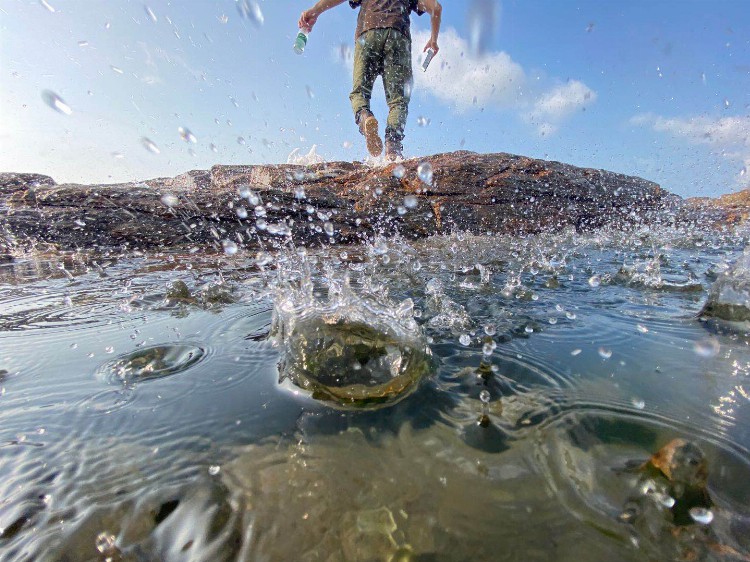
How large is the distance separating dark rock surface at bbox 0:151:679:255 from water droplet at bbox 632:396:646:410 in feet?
19.0

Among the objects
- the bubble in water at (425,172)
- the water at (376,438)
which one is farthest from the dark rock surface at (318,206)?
the water at (376,438)

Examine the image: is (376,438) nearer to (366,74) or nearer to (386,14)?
(366,74)

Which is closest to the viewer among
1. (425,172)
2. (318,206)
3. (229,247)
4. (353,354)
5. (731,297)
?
(353,354)

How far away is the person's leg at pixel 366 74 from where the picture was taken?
23.4 ft

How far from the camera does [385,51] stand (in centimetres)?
726

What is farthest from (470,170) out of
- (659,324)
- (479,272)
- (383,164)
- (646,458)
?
(646,458)

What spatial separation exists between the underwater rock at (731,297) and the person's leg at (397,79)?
641cm

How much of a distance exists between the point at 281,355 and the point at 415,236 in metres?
5.67

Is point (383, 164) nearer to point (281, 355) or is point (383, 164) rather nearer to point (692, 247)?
point (692, 247)

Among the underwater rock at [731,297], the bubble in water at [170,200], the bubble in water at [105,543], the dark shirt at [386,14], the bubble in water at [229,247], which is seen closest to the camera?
the bubble in water at [105,543]

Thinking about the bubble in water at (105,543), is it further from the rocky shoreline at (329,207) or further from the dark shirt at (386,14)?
the dark shirt at (386,14)

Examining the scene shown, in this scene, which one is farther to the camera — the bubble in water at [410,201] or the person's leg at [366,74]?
the bubble in water at [410,201]

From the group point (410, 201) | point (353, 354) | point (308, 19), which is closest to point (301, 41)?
point (308, 19)

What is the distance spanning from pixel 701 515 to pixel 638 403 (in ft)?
1.62
